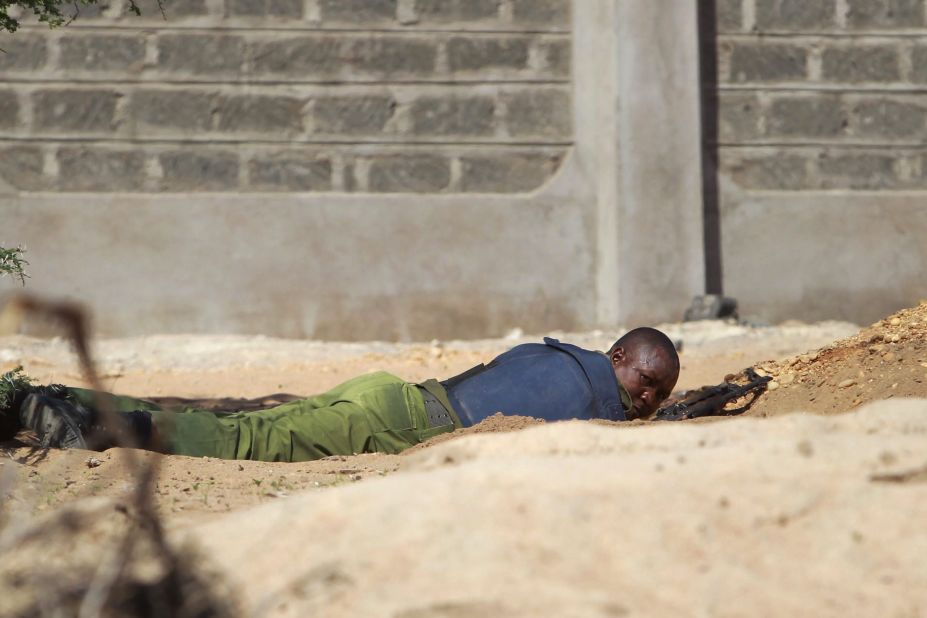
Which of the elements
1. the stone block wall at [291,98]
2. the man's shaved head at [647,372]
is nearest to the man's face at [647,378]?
the man's shaved head at [647,372]

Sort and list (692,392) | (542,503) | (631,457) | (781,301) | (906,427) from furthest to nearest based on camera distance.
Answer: (781,301) → (692,392) → (906,427) → (631,457) → (542,503)

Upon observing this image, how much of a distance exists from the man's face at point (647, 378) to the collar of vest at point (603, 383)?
139mm

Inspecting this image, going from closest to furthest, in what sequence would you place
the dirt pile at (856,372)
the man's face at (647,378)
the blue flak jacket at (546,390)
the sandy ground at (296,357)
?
1. the blue flak jacket at (546,390)
2. the dirt pile at (856,372)
3. the man's face at (647,378)
4. the sandy ground at (296,357)

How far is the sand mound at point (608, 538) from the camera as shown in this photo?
2062 millimetres

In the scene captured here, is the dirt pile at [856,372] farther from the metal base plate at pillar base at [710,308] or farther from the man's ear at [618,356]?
the metal base plate at pillar base at [710,308]

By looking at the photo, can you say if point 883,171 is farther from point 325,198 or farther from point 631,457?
point 631,457

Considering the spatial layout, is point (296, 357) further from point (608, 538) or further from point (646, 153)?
point (608, 538)

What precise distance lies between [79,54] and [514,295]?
317 centimetres

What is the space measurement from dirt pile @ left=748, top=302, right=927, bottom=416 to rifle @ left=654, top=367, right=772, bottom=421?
0.07m

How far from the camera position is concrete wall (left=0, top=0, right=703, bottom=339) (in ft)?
24.0

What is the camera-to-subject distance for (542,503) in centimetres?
228

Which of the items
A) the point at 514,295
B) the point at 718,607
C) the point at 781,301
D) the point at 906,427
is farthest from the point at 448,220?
the point at 718,607

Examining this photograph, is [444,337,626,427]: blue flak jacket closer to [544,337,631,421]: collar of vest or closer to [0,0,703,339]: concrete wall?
[544,337,631,421]: collar of vest

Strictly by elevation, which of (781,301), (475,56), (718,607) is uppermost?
(475,56)
